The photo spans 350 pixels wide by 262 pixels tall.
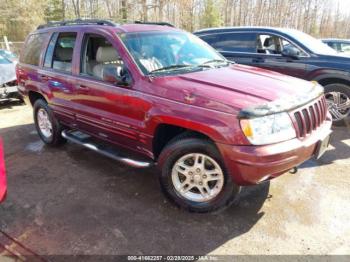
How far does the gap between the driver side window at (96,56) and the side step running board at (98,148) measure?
879 mm

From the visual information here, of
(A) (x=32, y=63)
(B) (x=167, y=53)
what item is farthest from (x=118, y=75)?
(A) (x=32, y=63)

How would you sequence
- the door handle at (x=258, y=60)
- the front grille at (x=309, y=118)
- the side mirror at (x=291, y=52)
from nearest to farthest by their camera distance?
1. the front grille at (x=309, y=118)
2. the side mirror at (x=291, y=52)
3. the door handle at (x=258, y=60)

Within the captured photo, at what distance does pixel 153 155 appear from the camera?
3805mm

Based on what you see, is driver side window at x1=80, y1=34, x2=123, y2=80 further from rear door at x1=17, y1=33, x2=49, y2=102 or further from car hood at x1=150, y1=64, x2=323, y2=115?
rear door at x1=17, y1=33, x2=49, y2=102

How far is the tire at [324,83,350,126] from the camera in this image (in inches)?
243

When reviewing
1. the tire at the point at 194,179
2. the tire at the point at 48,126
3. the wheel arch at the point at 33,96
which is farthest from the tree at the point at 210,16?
the tire at the point at 194,179

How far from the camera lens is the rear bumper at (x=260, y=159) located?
2.88 m

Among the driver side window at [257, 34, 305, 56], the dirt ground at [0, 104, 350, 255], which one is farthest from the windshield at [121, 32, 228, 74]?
the driver side window at [257, 34, 305, 56]

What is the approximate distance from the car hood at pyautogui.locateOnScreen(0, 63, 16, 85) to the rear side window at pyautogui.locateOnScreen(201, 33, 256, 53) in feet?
16.1

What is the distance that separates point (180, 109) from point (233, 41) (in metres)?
4.69

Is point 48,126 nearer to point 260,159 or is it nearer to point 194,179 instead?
point 194,179

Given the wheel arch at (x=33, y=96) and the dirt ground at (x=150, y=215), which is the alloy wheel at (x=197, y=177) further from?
the wheel arch at (x=33, y=96)

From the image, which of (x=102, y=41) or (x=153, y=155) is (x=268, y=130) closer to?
Result: (x=153, y=155)

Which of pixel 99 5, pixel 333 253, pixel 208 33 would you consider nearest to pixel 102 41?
pixel 333 253
